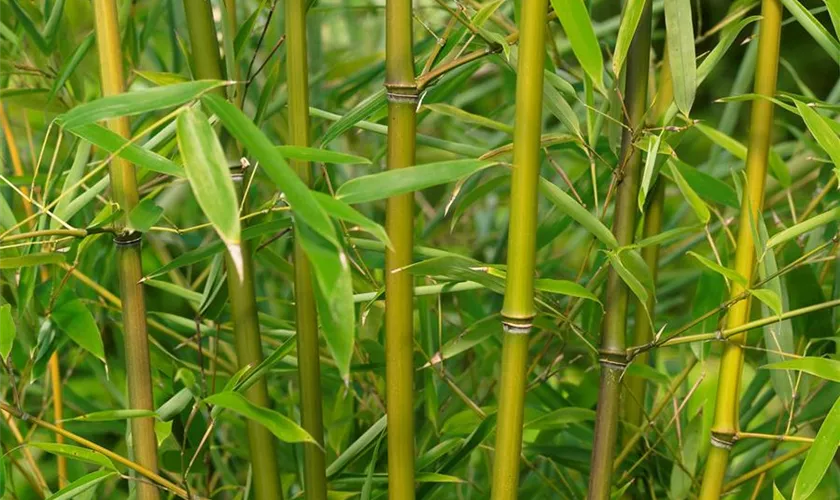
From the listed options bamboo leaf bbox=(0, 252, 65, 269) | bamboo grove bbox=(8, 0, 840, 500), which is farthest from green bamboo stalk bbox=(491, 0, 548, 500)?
bamboo leaf bbox=(0, 252, 65, 269)

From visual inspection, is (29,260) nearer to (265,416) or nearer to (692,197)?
(265,416)

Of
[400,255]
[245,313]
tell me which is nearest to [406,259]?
[400,255]

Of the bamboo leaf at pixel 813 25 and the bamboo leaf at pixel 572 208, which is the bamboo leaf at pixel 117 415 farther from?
the bamboo leaf at pixel 813 25

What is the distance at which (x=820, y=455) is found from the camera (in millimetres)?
497

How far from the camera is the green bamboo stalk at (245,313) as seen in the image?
522 millimetres

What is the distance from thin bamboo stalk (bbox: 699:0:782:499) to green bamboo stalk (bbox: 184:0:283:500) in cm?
25

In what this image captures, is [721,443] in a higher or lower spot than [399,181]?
lower

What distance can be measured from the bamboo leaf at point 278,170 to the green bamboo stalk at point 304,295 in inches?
3.8

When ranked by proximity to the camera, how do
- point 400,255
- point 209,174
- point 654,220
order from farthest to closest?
point 654,220
point 400,255
point 209,174

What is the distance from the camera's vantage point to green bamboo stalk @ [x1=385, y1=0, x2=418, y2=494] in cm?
47

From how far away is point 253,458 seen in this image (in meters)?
0.56

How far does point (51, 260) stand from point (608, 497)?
1.06ft

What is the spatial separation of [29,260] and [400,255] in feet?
0.64

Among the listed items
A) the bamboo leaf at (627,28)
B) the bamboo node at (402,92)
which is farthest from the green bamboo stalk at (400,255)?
the bamboo leaf at (627,28)
